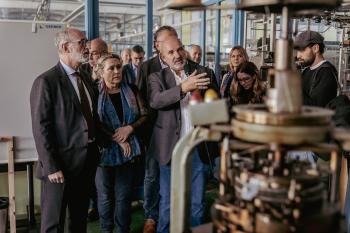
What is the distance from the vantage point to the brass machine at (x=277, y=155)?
0.81m

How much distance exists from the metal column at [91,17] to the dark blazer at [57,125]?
3.91 ft

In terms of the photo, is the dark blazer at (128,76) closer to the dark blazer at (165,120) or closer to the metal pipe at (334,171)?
the dark blazer at (165,120)

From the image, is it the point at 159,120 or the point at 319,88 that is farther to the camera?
the point at 319,88

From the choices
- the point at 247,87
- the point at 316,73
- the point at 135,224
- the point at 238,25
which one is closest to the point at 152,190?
the point at 135,224

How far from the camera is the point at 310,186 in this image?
863 millimetres

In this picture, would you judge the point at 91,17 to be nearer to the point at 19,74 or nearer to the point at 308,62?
the point at 19,74

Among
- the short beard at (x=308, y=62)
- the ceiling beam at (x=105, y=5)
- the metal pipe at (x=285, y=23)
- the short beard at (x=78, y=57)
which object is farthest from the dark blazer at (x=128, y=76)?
the ceiling beam at (x=105, y=5)

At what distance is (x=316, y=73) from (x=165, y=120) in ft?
3.50

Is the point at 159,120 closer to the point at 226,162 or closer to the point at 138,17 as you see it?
the point at 226,162

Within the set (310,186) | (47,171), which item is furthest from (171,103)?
(310,186)

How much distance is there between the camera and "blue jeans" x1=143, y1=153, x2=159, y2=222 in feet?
9.37

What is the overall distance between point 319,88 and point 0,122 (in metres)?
2.03

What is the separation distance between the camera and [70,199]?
229cm

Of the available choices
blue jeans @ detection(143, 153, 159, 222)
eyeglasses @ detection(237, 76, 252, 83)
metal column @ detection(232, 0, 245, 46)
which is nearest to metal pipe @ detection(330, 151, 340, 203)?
eyeglasses @ detection(237, 76, 252, 83)
